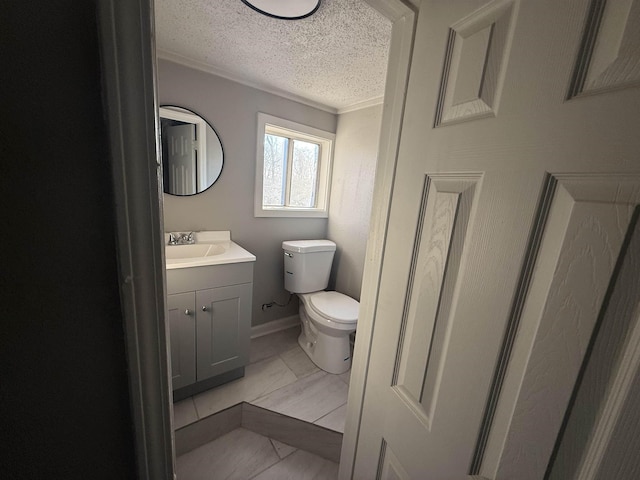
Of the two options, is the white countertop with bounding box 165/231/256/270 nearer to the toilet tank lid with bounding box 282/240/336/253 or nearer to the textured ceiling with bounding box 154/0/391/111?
the toilet tank lid with bounding box 282/240/336/253

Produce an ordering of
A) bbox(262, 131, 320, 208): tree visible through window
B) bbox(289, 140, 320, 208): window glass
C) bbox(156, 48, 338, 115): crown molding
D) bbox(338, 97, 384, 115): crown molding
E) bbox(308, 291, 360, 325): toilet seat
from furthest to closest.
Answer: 1. bbox(289, 140, 320, 208): window glass
2. bbox(262, 131, 320, 208): tree visible through window
3. bbox(338, 97, 384, 115): crown molding
4. bbox(308, 291, 360, 325): toilet seat
5. bbox(156, 48, 338, 115): crown molding

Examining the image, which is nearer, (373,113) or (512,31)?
(512,31)

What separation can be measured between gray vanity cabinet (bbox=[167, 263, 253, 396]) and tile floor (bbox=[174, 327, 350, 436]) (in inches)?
3.6

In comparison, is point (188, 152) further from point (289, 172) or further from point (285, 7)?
point (285, 7)

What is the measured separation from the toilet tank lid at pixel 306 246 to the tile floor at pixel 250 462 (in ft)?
4.09

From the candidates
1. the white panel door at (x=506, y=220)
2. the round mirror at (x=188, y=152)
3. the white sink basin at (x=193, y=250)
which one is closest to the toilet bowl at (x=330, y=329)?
the white sink basin at (x=193, y=250)

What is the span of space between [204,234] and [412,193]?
1.61 meters

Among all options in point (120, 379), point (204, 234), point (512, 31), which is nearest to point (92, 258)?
point (120, 379)

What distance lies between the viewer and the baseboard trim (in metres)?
2.12

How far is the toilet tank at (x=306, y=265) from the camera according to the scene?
2004mm

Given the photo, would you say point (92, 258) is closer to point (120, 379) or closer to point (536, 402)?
point (120, 379)

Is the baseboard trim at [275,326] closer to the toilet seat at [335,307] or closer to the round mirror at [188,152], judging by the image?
the toilet seat at [335,307]

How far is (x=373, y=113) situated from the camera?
1.91m

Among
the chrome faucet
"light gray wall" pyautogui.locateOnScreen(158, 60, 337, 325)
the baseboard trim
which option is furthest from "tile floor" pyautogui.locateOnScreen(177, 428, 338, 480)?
the chrome faucet
